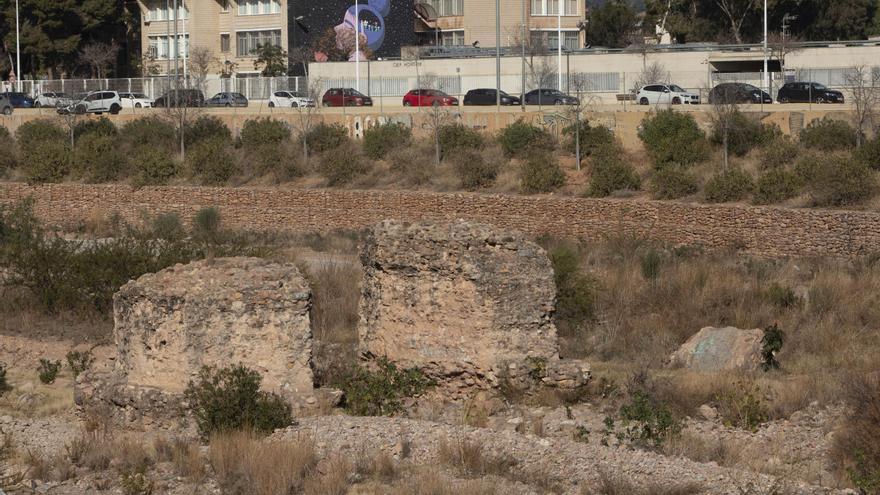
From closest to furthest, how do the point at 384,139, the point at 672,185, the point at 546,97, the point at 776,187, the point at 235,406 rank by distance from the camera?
the point at 235,406 → the point at 776,187 → the point at 672,185 → the point at 384,139 → the point at 546,97

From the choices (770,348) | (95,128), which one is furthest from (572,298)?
(95,128)

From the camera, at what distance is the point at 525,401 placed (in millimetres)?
14977

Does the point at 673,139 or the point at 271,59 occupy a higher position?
the point at 271,59

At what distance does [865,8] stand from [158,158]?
3509cm

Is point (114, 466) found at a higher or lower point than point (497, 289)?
lower

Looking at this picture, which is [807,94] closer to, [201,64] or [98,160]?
[98,160]

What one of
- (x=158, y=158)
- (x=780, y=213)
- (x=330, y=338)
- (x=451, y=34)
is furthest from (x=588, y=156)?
(x=451, y=34)

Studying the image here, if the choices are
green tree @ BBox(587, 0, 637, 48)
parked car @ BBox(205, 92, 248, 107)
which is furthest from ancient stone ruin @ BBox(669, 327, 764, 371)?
green tree @ BBox(587, 0, 637, 48)

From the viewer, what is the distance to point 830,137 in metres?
34.5

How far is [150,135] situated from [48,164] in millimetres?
4109

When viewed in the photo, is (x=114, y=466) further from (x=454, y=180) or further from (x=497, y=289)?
(x=454, y=180)

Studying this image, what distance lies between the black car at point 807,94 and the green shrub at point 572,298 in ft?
68.9

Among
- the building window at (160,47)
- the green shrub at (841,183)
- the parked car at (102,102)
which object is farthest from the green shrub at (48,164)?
the building window at (160,47)

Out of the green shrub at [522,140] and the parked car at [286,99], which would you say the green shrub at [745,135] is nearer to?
the green shrub at [522,140]
